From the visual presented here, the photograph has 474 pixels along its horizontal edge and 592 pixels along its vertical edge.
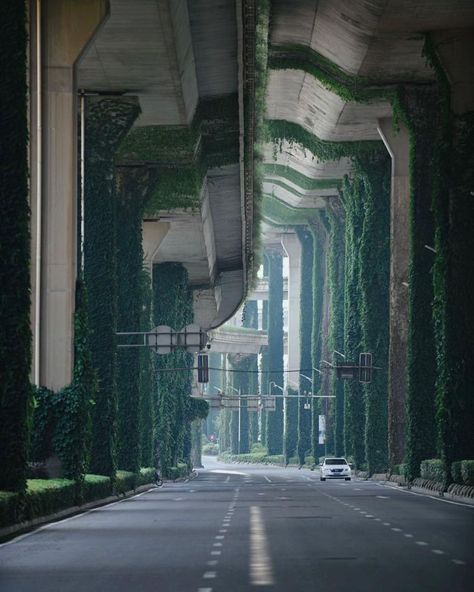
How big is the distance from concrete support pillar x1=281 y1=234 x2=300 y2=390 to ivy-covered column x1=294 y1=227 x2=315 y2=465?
22.0 ft

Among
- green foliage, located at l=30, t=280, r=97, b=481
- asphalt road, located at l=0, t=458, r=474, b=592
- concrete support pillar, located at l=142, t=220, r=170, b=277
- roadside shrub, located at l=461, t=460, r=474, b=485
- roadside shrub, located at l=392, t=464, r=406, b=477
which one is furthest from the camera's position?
concrete support pillar, located at l=142, t=220, r=170, b=277

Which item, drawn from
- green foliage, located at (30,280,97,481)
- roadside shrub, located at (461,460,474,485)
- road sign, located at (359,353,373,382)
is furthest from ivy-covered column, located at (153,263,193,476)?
green foliage, located at (30,280,97,481)

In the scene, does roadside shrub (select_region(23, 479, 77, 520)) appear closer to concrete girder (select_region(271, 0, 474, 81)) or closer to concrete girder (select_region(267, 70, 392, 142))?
concrete girder (select_region(271, 0, 474, 81))

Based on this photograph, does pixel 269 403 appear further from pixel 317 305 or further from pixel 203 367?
pixel 203 367

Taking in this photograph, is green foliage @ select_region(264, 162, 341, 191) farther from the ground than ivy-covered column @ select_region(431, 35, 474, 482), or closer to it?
farther from the ground

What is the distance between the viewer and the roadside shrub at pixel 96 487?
4906 centimetres

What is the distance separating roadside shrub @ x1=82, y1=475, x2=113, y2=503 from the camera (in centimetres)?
4906

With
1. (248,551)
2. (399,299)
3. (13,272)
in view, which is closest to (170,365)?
(399,299)

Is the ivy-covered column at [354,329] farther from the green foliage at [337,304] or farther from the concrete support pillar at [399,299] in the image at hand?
the green foliage at [337,304]

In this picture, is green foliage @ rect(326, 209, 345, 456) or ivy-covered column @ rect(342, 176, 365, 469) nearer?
ivy-covered column @ rect(342, 176, 365, 469)

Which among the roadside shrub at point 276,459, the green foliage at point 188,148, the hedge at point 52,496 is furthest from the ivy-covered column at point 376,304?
the roadside shrub at point 276,459

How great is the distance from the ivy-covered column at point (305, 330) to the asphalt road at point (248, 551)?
10961 centimetres

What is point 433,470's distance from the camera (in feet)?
210

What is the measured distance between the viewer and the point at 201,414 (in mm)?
115125
